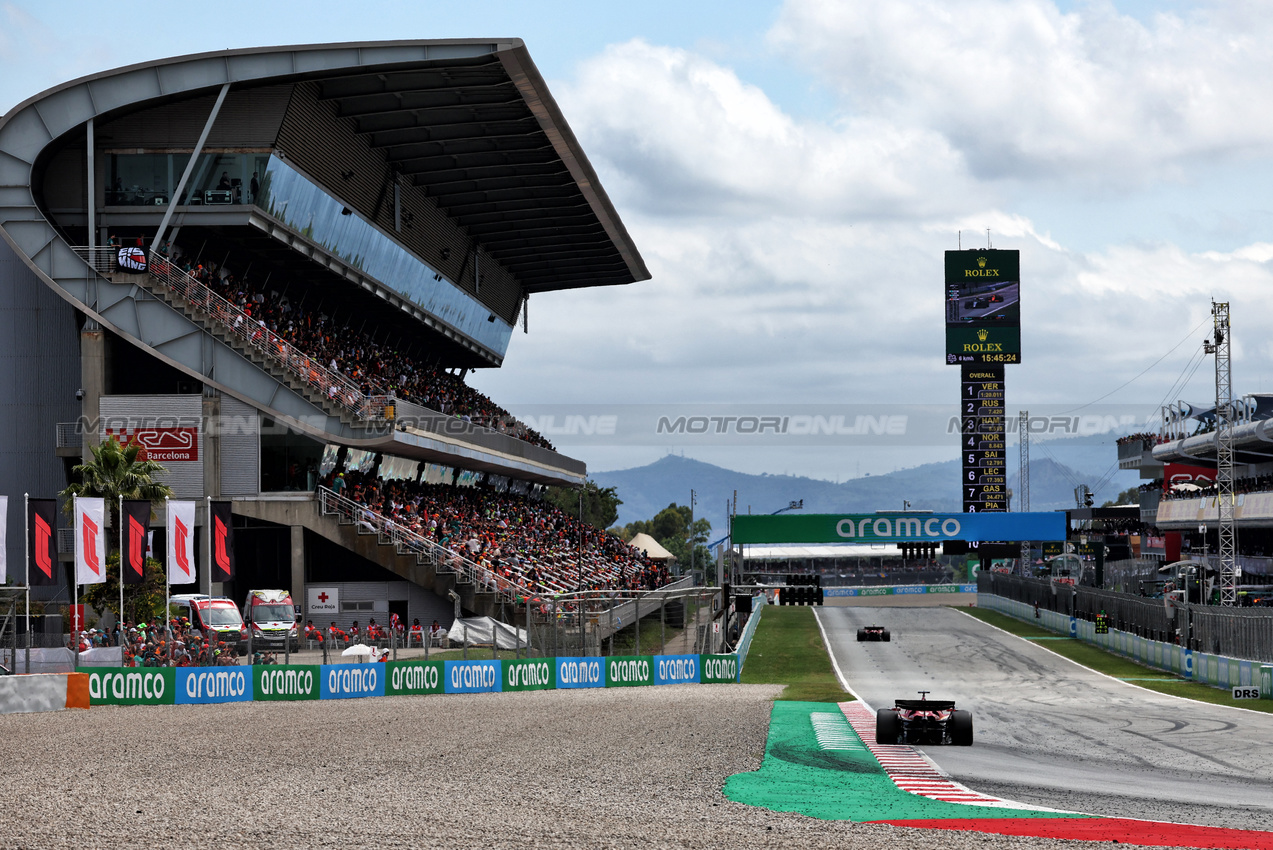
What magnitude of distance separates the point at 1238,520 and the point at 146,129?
211ft

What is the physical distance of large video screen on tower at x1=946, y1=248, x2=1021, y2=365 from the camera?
293 feet

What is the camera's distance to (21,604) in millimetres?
40344

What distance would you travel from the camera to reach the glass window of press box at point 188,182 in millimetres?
43062

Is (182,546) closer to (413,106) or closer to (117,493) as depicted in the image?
(117,493)

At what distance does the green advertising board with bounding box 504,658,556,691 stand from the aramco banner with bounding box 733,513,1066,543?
3064 centimetres

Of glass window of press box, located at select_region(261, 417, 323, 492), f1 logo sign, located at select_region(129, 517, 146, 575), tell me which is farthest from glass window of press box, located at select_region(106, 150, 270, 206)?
f1 logo sign, located at select_region(129, 517, 146, 575)

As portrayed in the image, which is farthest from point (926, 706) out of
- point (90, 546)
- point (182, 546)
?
point (90, 546)

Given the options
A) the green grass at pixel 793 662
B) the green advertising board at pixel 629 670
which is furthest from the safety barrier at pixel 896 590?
the green advertising board at pixel 629 670

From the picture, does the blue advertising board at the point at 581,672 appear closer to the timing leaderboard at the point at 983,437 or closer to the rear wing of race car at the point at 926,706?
the rear wing of race car at the point at 926,706

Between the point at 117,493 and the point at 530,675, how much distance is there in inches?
526

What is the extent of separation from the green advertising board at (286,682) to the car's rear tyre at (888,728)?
1479cm

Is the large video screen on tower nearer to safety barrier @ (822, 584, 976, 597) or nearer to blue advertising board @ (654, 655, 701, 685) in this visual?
safety barrier @ (822, 584, 976, 597)

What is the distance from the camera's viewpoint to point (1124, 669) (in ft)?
143

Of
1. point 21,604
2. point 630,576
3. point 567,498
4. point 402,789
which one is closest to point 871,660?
point 630,576
